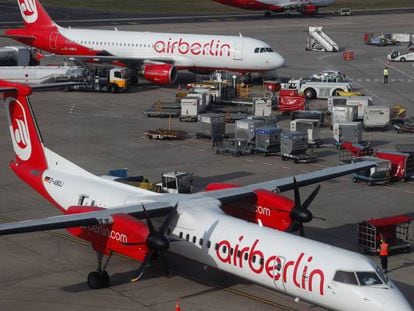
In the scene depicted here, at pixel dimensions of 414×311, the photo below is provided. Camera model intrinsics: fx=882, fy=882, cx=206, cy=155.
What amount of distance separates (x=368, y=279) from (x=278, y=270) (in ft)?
10.3

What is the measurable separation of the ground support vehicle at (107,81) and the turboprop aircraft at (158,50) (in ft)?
5.86

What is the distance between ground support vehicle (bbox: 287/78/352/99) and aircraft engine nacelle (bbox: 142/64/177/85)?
1025 cm

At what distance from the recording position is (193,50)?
75.4 meters

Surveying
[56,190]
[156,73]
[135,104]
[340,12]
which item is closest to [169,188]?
[56,190]

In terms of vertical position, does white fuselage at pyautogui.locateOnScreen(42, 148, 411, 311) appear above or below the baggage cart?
above

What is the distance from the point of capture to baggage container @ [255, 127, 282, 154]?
5194cm

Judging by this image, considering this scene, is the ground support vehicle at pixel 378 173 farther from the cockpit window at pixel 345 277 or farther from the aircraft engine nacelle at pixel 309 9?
the aircraft engine nacelle at pixel 309 9

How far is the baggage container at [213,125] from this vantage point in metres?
55.9

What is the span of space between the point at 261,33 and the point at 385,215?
72560 millimetres

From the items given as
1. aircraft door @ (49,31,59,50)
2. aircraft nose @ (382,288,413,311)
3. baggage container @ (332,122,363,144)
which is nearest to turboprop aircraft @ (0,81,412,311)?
aircraft nose @ (382,288,413,311)

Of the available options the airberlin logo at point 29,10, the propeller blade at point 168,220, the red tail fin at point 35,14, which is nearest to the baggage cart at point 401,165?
the propeller blade at point 168,220

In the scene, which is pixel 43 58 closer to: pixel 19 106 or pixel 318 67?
pixel 318 67

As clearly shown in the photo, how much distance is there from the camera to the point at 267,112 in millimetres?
62406

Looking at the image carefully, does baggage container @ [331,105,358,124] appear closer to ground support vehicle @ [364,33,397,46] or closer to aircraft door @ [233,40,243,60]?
aircraft door @ [233,40,243,60]
